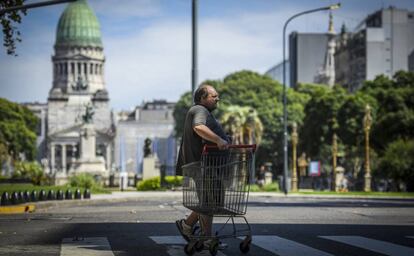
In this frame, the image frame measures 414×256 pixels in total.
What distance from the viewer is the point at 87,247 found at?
441 inches

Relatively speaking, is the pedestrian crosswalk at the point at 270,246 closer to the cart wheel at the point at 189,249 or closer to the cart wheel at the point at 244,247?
the cart wheel at the point at 244,247

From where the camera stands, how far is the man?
32.3ft

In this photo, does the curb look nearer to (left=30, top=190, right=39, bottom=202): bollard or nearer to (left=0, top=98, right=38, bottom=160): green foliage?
(left=30, top=190, right=39, bottom=202): bollard

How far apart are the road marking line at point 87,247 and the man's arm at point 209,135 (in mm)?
1590

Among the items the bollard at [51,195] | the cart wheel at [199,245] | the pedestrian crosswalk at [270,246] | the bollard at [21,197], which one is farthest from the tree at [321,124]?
the cart wheel at [199,245]

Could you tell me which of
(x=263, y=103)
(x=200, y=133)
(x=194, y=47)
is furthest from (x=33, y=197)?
(x=263, y=103)

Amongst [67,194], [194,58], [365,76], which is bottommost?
[67,194]

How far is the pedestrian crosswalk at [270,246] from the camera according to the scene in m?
10.3

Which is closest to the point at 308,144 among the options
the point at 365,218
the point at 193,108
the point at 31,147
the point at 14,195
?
the point at 31,147

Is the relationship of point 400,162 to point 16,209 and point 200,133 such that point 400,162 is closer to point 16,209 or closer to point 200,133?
point 16,209

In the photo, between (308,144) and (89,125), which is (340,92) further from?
(89,125)

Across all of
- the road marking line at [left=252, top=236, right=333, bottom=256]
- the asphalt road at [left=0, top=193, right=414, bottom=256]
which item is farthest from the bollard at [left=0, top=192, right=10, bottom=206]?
the road marking line at [left=252, top=236, right=333, bottom=256]

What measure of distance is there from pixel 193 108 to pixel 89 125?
244ft

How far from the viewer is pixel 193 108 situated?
10.1 metres
